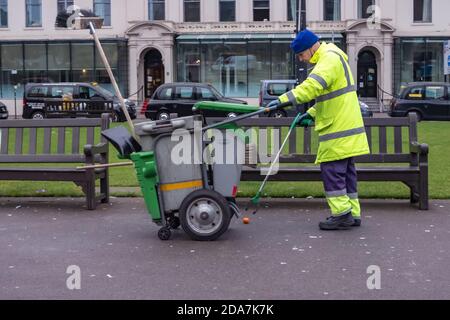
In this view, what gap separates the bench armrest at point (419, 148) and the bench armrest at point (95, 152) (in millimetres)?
3531

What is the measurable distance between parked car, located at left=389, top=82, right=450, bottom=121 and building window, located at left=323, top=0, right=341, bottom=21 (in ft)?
44.1

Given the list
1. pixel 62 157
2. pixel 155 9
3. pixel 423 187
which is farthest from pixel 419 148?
pixel 155 9

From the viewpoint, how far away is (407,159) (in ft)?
26.8

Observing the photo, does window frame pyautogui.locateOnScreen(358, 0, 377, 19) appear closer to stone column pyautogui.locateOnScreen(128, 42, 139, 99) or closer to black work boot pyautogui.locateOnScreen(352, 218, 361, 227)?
stone column pyautogui.locateOnScreen(128, 42, 139, 99)

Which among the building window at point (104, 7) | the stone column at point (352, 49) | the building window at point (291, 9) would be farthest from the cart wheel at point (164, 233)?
the building window at point (104, 7)

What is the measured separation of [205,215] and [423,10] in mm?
38153

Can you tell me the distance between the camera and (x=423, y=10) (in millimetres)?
41500

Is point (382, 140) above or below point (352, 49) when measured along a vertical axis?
below

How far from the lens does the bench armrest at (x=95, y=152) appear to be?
8.05 m

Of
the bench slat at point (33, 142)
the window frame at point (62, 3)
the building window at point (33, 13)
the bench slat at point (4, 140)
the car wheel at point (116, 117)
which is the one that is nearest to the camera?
the bench slat at point (33, 142)

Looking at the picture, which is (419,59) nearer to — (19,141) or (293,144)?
(293,144)

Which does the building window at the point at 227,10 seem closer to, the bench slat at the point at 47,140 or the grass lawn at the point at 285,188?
the grass lawn at the point at 285,188

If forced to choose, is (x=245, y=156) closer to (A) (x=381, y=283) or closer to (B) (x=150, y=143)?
(B) (x=150, y=143)
